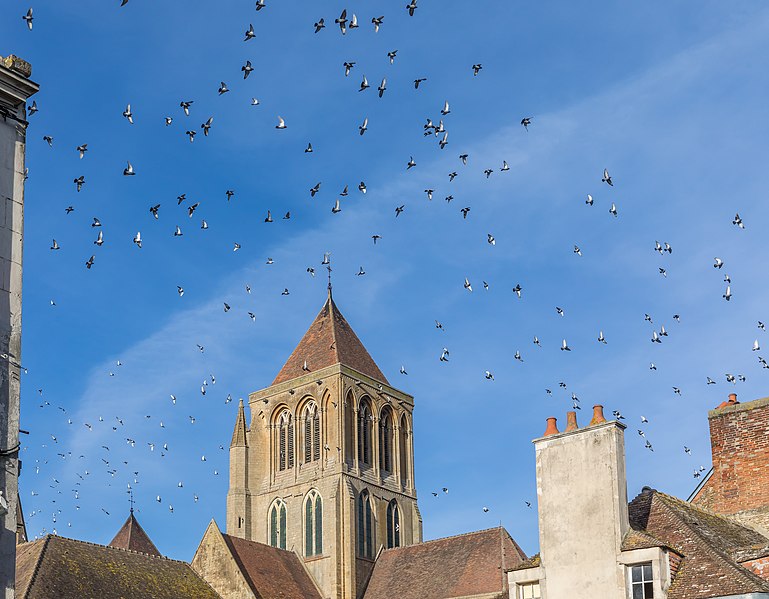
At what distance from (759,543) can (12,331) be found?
1431cm

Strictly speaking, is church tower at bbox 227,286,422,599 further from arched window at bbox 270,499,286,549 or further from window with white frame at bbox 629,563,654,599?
window with white frame at bbox 629,563,654,599

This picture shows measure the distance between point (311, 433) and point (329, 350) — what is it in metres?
4.80

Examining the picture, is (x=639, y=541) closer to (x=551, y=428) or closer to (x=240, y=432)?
(x=551, y=428)

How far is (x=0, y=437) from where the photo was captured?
1058 cm

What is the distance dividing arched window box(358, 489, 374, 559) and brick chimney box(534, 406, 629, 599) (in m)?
38.5

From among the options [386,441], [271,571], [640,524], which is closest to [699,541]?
[640,524]

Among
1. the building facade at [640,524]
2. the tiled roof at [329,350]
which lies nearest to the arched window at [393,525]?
the tiled roof at [329,350]

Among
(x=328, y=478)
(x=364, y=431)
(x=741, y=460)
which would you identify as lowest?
(x=741, y=460)

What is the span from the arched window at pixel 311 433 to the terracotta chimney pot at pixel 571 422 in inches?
1601

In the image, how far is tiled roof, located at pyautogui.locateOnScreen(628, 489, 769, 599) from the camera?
746 inches

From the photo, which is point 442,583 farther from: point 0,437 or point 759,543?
point 0,437

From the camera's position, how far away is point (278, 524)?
6150 centimetres

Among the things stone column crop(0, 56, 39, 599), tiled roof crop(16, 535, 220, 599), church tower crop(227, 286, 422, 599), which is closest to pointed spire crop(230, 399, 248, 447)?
church tower crop(227, 286, 422, 599)

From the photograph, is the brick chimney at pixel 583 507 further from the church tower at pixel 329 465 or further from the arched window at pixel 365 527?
the arched window at pixel 365 527
